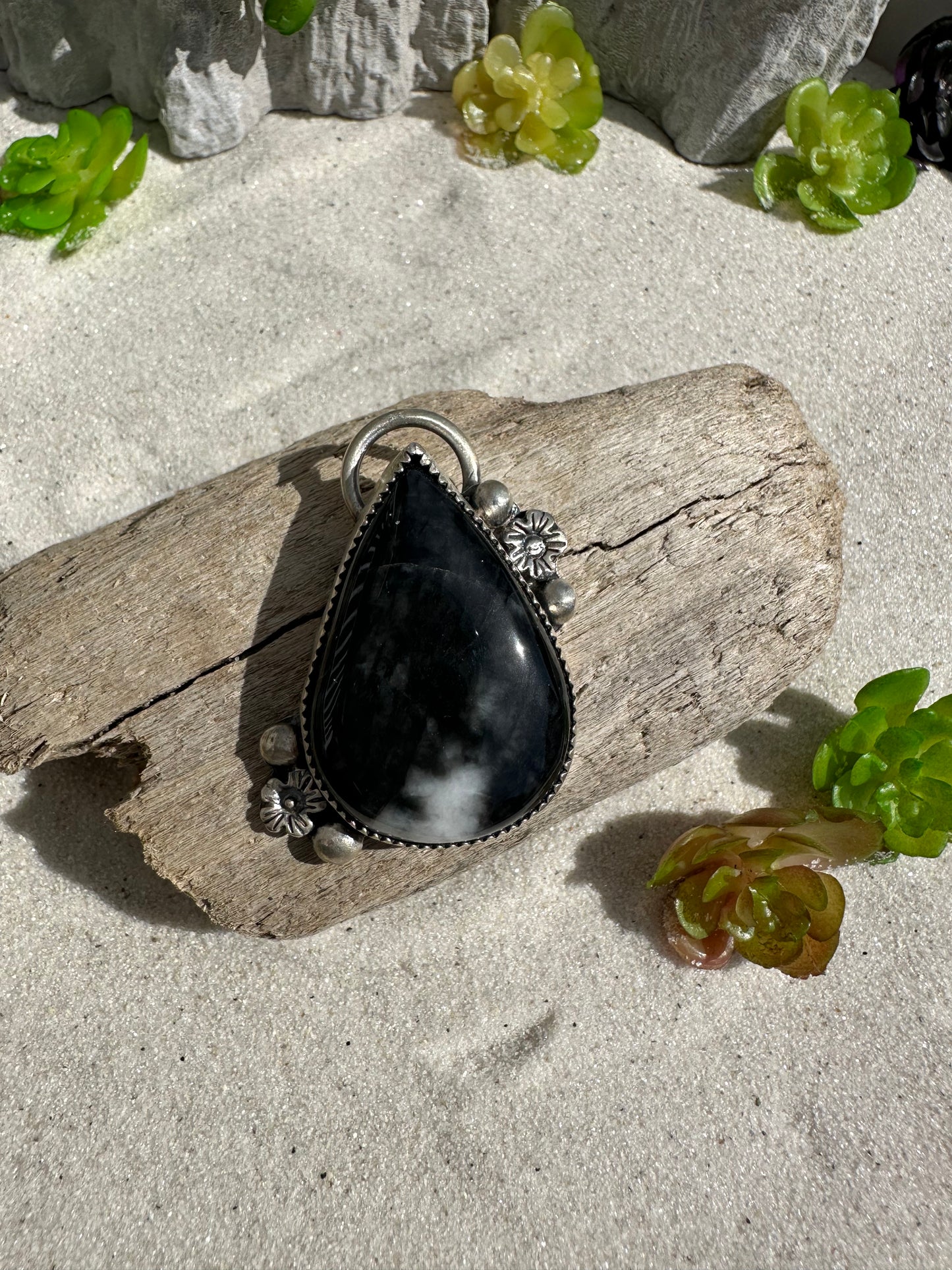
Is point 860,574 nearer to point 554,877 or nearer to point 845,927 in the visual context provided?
point 845,927

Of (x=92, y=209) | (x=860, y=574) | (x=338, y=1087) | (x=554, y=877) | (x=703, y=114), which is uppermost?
(x=703, y=114)

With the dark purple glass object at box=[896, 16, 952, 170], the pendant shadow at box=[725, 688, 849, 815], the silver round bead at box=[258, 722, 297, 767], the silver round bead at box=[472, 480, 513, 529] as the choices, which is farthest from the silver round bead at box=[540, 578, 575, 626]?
the dark purple glass object at box=[896, 16, 952, 170]

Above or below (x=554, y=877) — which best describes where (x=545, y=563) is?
above

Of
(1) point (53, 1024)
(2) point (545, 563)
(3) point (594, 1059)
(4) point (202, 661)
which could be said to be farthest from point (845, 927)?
(1) point (53, 1024)

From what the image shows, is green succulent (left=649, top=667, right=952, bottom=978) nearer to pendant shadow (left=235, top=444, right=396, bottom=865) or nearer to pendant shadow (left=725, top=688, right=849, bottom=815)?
pendant shadow (left=725, top=688, right=849, bottom=815)

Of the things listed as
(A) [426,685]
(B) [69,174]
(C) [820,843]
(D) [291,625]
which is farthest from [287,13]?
(C) [820,843]

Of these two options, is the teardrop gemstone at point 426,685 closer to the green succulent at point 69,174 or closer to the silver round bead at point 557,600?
the silver round bead at point 557,600
